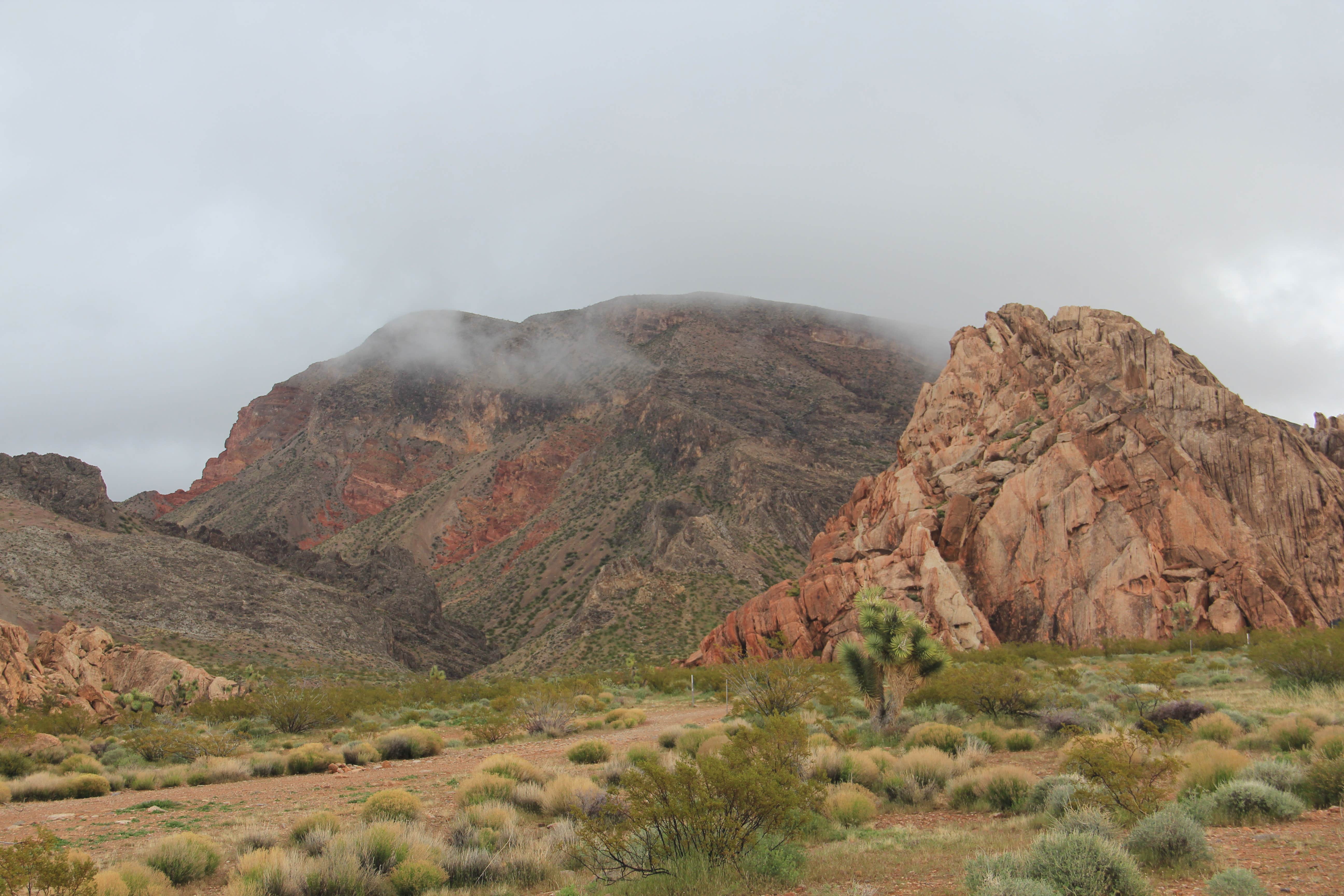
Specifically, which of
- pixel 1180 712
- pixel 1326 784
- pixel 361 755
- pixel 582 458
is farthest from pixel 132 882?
pixel 582 458

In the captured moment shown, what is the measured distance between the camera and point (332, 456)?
15025 cm

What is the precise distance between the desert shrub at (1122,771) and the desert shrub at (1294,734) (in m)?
4.12

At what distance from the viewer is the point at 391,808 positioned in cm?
1138

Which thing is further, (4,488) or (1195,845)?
(4,488)

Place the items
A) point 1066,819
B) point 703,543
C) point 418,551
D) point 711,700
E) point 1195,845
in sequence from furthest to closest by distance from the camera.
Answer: point 418,551, point 703,543, point 711,700, point 1066,819, point 1195,845

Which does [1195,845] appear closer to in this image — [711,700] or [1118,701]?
[1118,701]

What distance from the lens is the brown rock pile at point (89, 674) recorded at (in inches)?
1184

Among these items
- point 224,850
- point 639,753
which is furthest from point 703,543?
point 224,850

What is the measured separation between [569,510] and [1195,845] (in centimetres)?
10389

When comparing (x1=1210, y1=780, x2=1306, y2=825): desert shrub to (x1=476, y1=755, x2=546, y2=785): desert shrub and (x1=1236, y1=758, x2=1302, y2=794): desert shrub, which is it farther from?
(x1=476, y1=755, x2=546, y2=785): desert shrub

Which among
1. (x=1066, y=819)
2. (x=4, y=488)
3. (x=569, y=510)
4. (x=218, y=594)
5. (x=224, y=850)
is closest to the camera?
(x=1066, y=819)

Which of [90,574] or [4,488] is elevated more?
[4,488]

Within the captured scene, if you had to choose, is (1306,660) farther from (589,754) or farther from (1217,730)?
(589,754)

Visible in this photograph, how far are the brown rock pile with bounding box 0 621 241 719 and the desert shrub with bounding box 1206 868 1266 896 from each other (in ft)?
121
